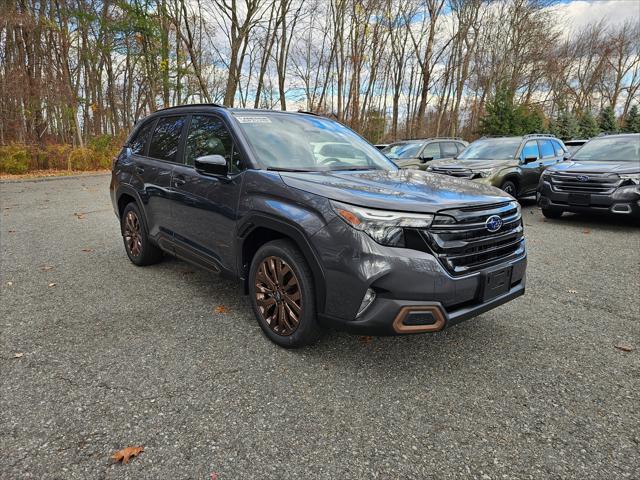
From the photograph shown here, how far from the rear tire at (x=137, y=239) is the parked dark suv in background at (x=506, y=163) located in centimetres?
628

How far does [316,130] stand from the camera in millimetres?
3779

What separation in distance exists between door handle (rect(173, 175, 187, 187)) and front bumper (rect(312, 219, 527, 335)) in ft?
6.03

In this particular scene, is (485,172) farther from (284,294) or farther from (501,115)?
(501,115)

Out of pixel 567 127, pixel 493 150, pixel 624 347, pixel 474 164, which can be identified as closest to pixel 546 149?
pixel 493 150

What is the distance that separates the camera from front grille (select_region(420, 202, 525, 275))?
2.41m

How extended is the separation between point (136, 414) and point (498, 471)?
1921 mm

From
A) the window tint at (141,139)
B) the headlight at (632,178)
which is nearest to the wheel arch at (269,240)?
the window tint at (141,139)

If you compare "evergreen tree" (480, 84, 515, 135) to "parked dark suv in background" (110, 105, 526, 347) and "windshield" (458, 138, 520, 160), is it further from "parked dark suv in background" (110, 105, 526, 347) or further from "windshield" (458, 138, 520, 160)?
"parked dark suv in background" (110, 105, 526, 347)

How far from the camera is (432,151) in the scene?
1116 cm

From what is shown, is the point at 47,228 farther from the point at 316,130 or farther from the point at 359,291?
the point at 359,291

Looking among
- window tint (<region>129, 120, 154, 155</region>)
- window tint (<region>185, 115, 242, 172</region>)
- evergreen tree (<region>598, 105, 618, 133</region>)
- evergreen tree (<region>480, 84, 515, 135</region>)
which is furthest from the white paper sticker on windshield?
evergreen tree (<region>598, 105, 618, 133</region>)

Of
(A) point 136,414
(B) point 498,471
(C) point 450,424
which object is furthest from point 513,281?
(A) point 136,414

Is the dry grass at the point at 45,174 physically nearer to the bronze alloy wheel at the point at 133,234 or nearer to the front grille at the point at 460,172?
the bronze alloy wheel at the point at 133,234

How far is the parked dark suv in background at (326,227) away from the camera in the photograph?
2.37m
